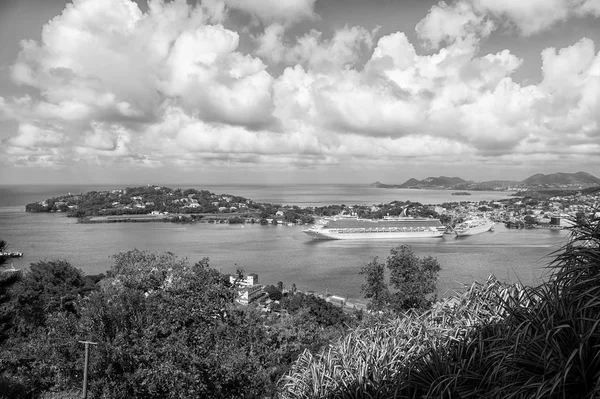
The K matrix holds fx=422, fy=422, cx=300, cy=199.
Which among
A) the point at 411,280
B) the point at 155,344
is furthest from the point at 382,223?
the point at 155,344

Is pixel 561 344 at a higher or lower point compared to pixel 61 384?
higher

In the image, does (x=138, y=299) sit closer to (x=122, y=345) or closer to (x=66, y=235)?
(x=122, y=345)

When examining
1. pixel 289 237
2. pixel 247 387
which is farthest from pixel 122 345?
pixel 289 237

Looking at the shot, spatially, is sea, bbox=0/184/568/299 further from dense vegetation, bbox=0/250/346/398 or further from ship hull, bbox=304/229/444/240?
dense vegetation, bbox=0/250/346/398

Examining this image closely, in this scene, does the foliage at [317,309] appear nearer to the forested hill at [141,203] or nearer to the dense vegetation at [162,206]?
the dense vegetation at [162,206]

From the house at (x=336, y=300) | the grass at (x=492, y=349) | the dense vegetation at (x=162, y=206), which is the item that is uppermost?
the grass at (x=492, y=349)

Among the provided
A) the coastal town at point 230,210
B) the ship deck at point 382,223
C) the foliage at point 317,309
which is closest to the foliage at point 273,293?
the foliage at point 317,309
